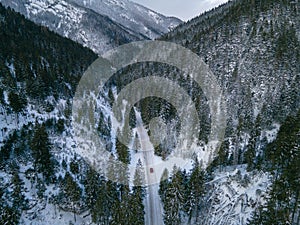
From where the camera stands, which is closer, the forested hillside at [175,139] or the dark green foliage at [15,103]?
the forested hillside at [175,139]

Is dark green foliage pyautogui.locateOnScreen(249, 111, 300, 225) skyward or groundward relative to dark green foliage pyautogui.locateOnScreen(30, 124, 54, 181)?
groundward

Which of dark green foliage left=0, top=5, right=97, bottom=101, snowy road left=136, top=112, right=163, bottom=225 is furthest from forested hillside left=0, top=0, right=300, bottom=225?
snowy road left=136, top=112, right=163, bottom=225

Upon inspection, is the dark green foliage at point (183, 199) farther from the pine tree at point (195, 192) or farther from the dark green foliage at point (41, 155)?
the dark green foliage at point (41, 155)

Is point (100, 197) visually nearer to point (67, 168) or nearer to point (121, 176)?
point (121, 176)

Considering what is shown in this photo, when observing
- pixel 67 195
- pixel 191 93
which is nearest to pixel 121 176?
pixel 67 195

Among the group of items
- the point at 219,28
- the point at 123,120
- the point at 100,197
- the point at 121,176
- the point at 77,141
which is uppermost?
the point at 219,28

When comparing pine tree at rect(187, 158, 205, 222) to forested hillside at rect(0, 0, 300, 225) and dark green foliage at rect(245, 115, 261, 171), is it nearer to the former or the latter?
forested hillside at rect(0, 0, 300, 225)

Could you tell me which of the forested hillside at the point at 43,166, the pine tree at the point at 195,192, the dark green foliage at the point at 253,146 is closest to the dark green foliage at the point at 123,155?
the forested hillside at the point at 43,166

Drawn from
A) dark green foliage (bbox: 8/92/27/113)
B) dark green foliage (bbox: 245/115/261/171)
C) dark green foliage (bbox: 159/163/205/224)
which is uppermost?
dark green foliage (bbox: 8/92/27/113)
